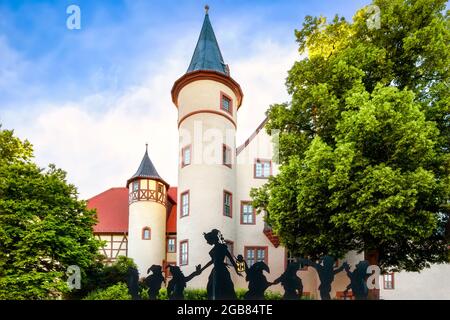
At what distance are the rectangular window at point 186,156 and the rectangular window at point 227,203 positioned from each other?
2.86m

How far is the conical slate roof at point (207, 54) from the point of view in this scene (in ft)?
90.8

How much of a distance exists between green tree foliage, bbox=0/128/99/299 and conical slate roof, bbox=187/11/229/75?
33.9ft

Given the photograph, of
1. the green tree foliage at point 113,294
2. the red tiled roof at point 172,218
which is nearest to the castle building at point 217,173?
the green tree foliage at point 113,294

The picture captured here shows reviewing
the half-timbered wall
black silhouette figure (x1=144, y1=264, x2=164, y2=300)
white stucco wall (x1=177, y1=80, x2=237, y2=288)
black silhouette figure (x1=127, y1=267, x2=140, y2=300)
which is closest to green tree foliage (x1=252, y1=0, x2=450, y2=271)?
white stucco wall (x1=177, y1=80, x2=237, y2=288)

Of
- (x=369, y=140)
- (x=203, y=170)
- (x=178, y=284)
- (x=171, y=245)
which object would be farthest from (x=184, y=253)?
(x=178, y=284)

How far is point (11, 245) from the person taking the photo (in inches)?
832

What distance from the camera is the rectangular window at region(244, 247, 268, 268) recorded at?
27688mm

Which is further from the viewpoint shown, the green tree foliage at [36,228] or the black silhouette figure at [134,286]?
the green tree foliage at [36,228]

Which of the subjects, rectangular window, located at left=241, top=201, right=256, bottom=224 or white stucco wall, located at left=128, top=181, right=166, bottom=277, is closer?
rectangular window, located at left=241, top=201, right=256, bottom=224

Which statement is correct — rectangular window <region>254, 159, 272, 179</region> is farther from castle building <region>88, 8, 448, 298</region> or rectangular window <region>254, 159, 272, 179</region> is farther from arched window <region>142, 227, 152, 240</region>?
arched window <region>142, 227, 152, 240</region>

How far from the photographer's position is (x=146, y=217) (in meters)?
35.2

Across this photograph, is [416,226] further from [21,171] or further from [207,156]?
[21,171]

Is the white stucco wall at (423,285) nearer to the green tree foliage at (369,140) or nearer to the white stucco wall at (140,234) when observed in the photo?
the green tree foliage at (369,140)

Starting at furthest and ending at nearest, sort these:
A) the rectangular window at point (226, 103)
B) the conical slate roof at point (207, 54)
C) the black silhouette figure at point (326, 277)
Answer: the conical slate roof at point (207, 54) → the rectangular window at point (226, 103) → the black silhouette figure at point (326, 277)
